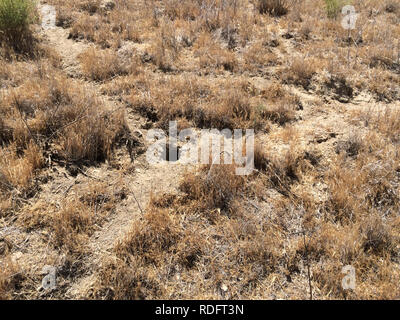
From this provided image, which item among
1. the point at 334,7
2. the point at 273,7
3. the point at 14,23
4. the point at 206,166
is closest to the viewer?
the point at 206,166

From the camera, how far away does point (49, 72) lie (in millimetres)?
5180

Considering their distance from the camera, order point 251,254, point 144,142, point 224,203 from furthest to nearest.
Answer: point 144,142 < point 224,203 < point 251,254

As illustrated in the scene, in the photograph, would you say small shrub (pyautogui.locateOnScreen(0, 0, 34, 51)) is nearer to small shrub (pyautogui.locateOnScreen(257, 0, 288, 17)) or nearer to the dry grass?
the dry grass

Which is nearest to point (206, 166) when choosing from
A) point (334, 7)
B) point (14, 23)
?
point (14, 23)

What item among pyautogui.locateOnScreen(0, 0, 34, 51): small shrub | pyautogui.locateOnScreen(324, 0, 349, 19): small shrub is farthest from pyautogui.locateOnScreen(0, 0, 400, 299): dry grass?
pyautogui.locateOnScreen(324, 0, 349, 19): small shrub

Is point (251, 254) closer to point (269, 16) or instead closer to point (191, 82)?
point (191, 82)

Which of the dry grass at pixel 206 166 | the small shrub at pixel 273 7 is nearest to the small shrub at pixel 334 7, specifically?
the dry grass at pixel 206 166

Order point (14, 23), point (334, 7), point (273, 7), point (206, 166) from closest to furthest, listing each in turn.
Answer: point (206, 166) < point (14, 23) < point (334, 7) < point (273, 7)

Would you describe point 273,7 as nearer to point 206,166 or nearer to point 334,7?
point 334,7

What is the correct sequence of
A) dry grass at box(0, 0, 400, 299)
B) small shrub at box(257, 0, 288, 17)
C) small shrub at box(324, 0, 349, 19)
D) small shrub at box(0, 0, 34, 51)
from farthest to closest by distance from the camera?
small shrub at box(257, 0, 288, 17), small shrub at box(324, 0, 349, 19), small shrub at box(0, 0, 34, 51), dry grass at box(0, 0, 400, 299)

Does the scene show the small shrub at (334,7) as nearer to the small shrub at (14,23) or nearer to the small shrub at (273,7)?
the small shrub at (273,7)

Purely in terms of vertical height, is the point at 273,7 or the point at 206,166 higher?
the point at 273,7
